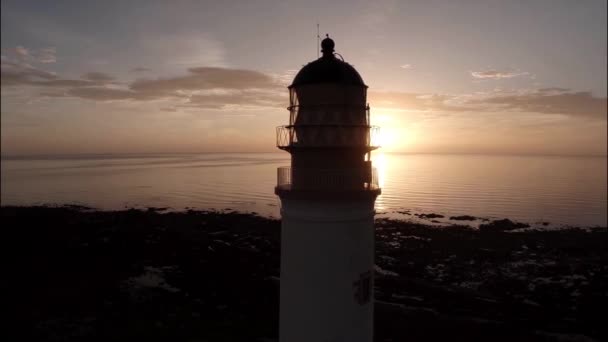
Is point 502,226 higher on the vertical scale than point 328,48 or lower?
lower

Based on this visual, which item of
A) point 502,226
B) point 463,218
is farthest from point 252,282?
point 463,218

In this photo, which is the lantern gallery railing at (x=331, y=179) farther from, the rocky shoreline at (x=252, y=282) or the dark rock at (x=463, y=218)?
the dark rock at (x=463, y=218)

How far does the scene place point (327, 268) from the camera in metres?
6.26

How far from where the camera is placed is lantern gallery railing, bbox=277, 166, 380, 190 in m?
6.28

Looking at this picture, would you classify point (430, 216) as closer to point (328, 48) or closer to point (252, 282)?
point (252, 282)

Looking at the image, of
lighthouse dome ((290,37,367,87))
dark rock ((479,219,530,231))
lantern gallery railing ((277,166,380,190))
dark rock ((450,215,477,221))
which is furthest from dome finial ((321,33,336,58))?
dark rock ((450,215,477,221))

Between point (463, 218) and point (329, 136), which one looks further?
point (463, 218)

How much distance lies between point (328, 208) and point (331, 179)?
1.49 ft

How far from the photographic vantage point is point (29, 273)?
2180 cm

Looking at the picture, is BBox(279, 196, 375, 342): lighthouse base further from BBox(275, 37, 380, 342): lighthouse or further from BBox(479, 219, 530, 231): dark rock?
BBox(479, 219, 530, 231): dark rock

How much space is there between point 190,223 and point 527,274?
2738cm

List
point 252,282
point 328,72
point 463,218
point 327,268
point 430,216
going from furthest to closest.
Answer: point 430,216, point 463,218, point 252,282, point 328,72, point 327,268

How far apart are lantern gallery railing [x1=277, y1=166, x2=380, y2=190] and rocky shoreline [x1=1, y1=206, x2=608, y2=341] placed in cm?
1049

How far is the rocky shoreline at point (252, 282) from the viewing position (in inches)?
627
